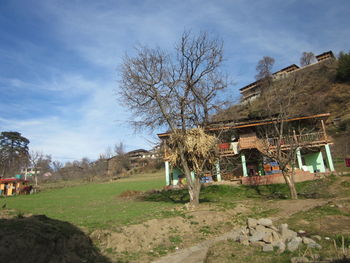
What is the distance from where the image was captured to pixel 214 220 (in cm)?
1146

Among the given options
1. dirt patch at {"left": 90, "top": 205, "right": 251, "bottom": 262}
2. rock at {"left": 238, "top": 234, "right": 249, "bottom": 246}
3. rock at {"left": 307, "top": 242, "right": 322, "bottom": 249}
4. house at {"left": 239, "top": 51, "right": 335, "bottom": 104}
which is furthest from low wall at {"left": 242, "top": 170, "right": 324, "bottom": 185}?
house at {"left": 239, "top": 51, "right": 335, "bottom": 104}

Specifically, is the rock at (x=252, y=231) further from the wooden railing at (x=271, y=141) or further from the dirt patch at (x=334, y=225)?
the wooden railing at (x=271, y=141)

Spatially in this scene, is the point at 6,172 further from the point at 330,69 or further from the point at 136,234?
the point at 330,69

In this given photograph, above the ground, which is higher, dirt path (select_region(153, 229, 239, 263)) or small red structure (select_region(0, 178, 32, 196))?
small red structure (select_region(0, 178, 32, 196))

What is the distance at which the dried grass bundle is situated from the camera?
14.7m

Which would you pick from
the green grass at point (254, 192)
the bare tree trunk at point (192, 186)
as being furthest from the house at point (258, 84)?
the bare tree trunk at point (192, 186)

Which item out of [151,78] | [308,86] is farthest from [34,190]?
[308,86]

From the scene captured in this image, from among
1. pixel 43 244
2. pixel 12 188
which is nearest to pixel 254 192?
pixel 43 244

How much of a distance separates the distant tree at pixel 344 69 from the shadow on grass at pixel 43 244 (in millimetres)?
66252

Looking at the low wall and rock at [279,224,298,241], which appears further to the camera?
the low wall

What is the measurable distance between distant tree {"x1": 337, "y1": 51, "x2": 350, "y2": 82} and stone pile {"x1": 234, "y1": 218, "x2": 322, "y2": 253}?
61.1 meters

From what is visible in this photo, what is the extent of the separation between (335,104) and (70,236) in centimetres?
5898

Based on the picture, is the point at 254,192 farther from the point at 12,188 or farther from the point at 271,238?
the point at 12,188

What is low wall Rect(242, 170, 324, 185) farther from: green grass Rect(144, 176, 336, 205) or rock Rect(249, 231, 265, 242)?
rock Rect(249, 231, 265, 242)
